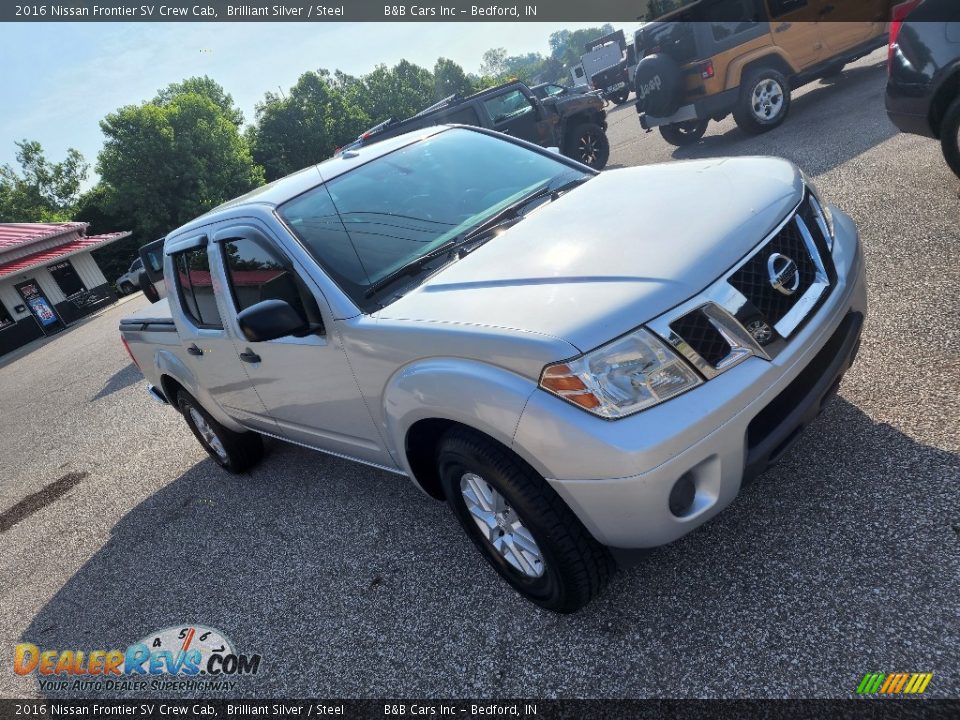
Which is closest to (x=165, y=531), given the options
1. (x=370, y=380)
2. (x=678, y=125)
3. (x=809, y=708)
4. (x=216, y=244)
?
(x=216, y=244)

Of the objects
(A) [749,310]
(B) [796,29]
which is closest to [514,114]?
(B) [796,29]

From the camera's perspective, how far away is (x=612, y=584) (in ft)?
8.80

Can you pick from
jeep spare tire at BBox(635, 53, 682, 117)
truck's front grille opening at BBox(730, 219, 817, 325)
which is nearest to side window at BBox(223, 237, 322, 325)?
truck's front grille opening at BBox(730, 219, 817, 325)

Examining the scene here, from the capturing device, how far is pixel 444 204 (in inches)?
129

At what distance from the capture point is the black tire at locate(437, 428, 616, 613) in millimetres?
2232

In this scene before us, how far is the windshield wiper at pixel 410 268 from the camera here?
2.82 m

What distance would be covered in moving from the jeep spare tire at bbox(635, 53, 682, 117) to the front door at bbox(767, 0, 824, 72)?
1429mm

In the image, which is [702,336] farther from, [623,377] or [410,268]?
[410,268]

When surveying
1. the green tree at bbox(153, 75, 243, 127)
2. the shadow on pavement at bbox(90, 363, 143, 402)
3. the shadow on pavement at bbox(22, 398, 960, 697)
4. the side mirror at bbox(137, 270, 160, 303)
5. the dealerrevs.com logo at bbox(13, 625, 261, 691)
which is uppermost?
the green tree at bbox(153, 75, 243, 127)

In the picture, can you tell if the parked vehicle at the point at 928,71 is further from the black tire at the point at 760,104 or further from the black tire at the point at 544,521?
the black tire at the point at 760,104

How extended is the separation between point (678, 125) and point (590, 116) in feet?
5.47

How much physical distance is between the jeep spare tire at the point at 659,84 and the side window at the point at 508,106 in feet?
6.45

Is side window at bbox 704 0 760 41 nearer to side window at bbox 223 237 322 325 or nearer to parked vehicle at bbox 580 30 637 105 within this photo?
side window at bbox 223 237 322 325

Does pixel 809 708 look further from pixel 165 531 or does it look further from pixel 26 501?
pixel 26 501
